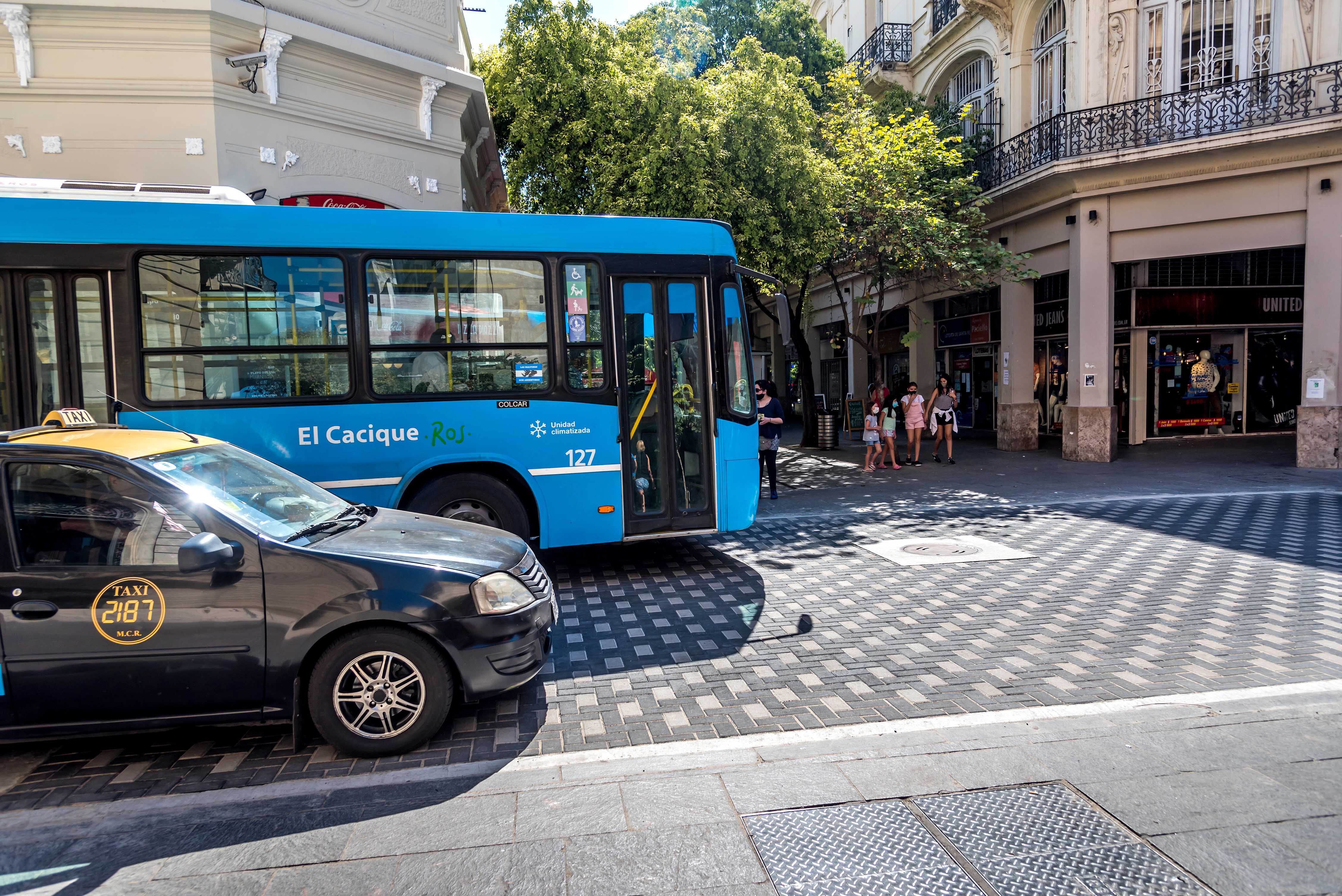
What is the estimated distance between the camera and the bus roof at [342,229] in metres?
6.54

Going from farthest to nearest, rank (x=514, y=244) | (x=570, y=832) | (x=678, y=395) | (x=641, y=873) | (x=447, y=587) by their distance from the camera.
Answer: (x=678, y=395)
(x=514, y=244)
(x=447, y=587)
(x=570, y=832)
(x=641, y=873)

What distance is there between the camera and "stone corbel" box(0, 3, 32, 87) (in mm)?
10133

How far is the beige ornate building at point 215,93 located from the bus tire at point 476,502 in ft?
20.8

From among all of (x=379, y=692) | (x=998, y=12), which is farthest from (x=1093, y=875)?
(x=998, y=12)

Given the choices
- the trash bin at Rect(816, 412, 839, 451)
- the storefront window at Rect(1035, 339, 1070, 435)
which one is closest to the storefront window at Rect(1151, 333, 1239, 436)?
the storefront window at Rect(1035, 339, 1070, 435)

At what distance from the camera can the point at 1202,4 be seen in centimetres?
1616

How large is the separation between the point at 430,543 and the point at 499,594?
1.76 feet

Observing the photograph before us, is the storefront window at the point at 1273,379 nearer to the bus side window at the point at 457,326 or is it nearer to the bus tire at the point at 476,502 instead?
the bus side window at the point at 457,326

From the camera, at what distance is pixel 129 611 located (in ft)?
13.1

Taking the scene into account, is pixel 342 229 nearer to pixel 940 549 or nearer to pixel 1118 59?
pixel 940 549

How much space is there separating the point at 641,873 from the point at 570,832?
1.42 ft

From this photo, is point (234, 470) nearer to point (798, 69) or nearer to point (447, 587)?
point (447, 587)

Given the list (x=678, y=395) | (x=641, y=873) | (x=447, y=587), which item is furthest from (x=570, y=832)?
(x=678, y=395)

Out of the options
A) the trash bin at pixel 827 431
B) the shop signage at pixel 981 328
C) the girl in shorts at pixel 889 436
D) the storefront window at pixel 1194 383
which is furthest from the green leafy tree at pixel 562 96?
the storefront window at pixel 1194 383
